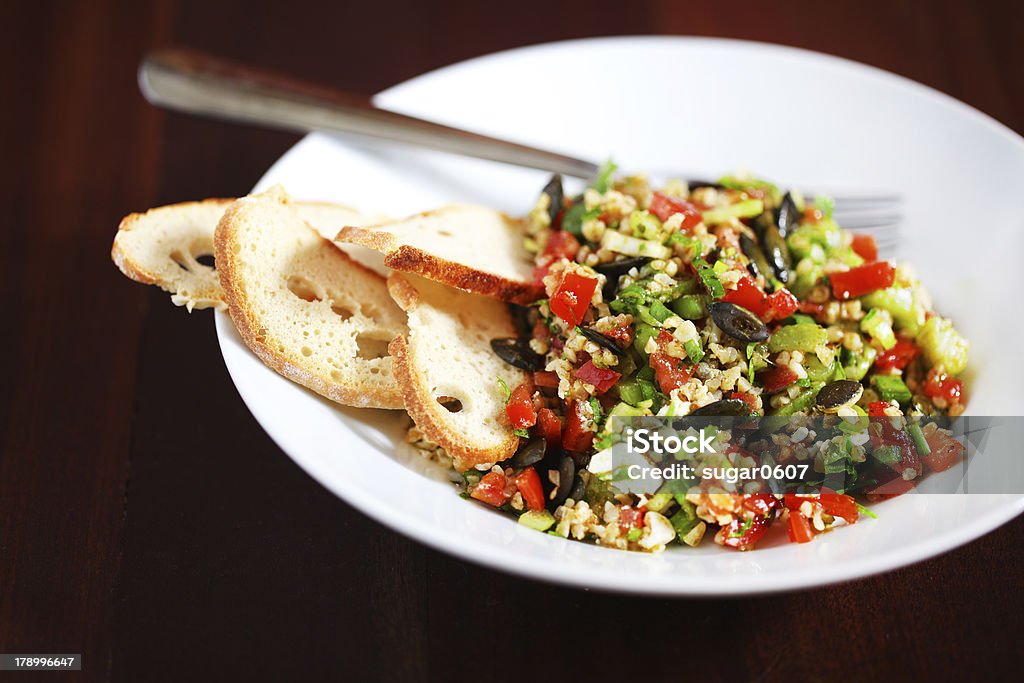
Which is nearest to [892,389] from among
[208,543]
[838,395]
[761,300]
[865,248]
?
[838,395]

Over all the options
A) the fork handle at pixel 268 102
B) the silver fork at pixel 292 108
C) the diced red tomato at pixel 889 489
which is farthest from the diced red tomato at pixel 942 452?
the fork handle at pixel 268 102

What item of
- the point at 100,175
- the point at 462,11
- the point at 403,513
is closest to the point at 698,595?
Result: the point at 403,513

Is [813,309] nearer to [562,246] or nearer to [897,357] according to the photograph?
[897,357]

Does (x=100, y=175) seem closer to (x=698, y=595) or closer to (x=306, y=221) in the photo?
(x=306, y=221)

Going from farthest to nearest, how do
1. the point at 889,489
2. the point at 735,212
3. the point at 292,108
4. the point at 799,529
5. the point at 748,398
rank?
the point at 292,108 → the point at 735,212 → the point at 748,398 → the point at 889,489 → the point at 799,529

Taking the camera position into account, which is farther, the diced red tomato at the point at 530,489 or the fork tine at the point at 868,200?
the fork tine at the point at 868,200

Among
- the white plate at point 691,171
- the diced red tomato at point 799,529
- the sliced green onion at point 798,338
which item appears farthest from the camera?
the sliced green onion at point 798,338

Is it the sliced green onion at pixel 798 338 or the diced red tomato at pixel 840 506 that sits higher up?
the sliced green onion at pixel 798 338

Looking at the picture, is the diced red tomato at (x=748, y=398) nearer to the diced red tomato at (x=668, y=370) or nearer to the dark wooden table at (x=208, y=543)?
the diced red tomato at (x=668, y=370)
